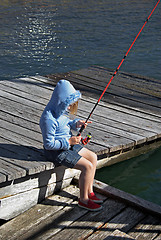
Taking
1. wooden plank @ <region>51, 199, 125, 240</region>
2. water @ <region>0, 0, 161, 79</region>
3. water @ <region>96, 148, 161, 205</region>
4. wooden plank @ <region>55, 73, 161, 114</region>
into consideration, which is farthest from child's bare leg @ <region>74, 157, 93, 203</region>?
water @ <region>0, 0, 161, 79</region>

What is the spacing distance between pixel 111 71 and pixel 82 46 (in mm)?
4560

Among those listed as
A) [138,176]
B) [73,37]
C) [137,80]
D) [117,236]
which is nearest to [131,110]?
[138,176]

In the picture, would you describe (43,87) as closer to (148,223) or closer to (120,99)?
(120,99)

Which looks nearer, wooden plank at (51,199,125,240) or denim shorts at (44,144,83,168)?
wooden plank at (51,199,125,240)

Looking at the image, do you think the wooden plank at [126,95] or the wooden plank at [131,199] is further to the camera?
the wooden plank at [126,95]

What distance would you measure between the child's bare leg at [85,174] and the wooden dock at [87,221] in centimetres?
21

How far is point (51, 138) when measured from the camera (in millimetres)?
4402

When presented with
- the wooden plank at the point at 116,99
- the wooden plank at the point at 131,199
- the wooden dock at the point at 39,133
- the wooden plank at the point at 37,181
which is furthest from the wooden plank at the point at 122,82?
the wooden plank at the point at 37,181

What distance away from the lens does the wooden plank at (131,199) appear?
4.65 meters

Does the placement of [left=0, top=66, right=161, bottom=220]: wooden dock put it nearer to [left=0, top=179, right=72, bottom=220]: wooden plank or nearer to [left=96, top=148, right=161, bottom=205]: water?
[left=0, top=179, right=72, bottom=220]: wooden plank

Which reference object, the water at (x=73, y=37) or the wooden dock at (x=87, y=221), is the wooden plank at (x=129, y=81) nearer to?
the water at (x=73, y=37)

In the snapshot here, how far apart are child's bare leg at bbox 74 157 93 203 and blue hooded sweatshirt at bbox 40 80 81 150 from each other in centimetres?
25

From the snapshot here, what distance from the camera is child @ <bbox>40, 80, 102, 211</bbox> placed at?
440 cm

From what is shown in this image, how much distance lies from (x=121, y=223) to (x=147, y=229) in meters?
0.29
